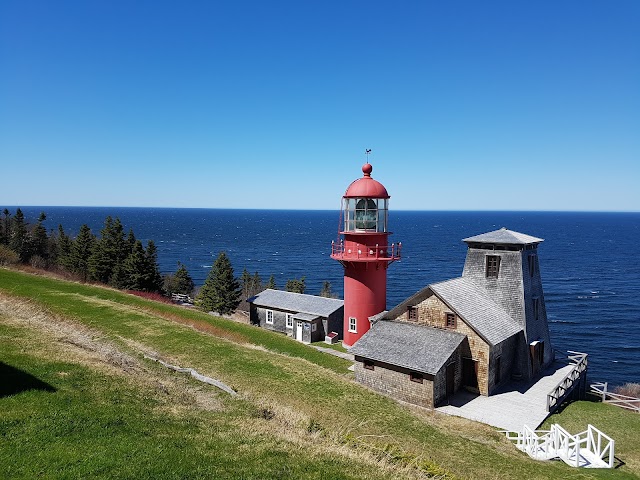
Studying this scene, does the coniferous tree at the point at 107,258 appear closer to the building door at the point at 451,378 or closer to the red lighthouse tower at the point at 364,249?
the red lighthouse tower at the point at 364,249

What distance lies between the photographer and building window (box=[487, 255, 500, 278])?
1016 inches

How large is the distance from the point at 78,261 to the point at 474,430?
55.7 metres

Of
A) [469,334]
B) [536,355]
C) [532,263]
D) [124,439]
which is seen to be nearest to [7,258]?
[124,439]

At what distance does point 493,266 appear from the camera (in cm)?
2594

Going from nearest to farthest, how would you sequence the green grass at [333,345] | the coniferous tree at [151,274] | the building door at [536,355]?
1. the building door at [536,355]
2. the green grass at [333,345]
3. the coniferous tree at [151,274]

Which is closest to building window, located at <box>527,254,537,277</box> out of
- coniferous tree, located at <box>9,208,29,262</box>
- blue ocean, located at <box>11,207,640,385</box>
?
blue ocean, located at <box>11,207,640,385</box>

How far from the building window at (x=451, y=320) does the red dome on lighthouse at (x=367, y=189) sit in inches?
388

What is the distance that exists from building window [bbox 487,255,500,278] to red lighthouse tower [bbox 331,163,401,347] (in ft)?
20.5

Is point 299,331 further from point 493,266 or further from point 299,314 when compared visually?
point 493,266

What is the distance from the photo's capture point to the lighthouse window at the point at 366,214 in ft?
96.4

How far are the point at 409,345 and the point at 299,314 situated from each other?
50.9 feet

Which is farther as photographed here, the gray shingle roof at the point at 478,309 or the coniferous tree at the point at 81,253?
the coniferous tree at the point at 81,253

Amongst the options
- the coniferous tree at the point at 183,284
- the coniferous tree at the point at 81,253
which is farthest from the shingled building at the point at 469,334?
the coniferous tree at the point at 183,284

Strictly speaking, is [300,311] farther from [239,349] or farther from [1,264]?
[1,264]
